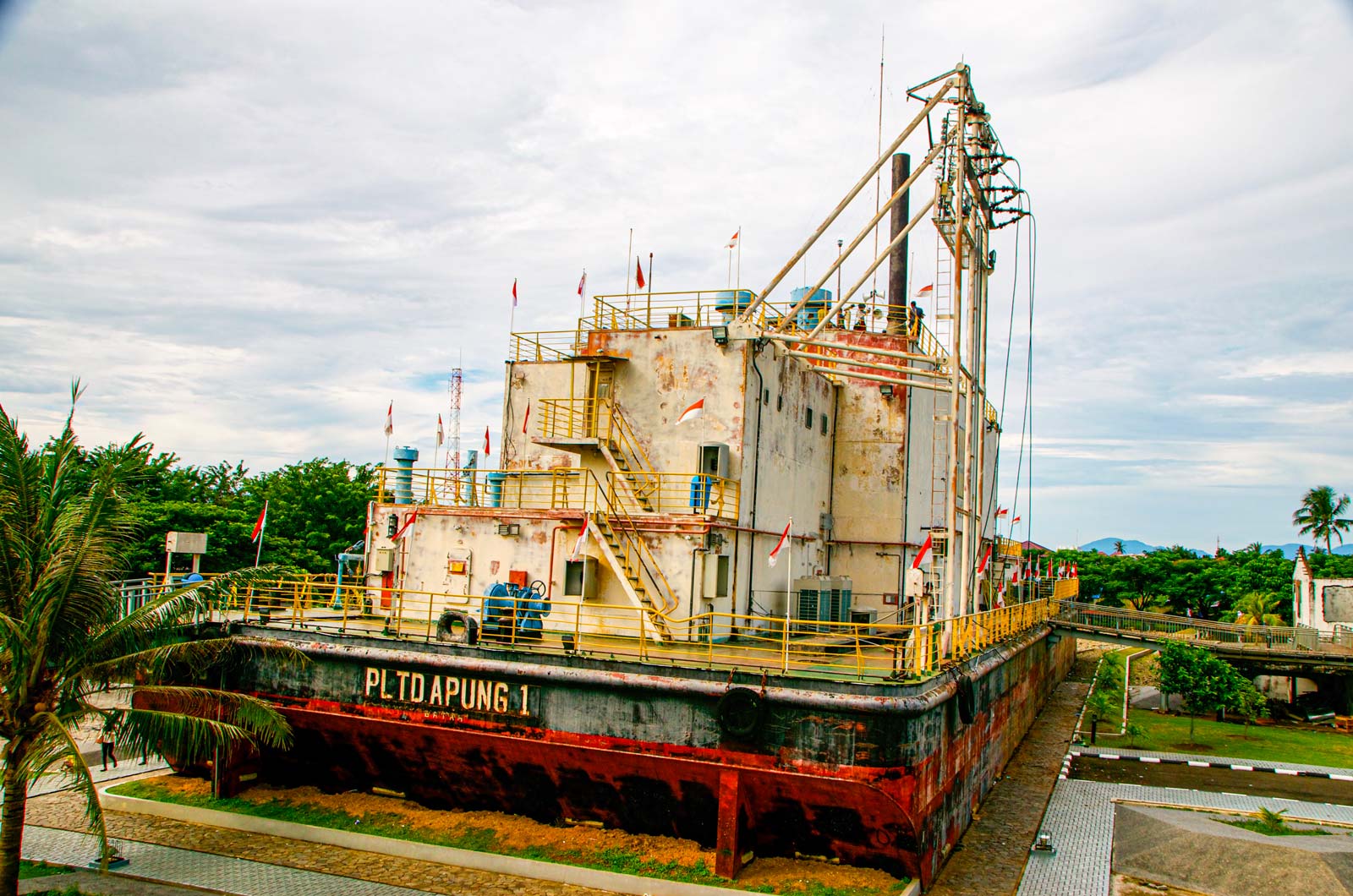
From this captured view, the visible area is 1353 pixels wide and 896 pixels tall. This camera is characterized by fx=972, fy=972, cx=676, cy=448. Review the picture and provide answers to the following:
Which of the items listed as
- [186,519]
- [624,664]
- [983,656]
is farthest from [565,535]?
[186,519]

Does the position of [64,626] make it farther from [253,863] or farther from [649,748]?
[649,748]

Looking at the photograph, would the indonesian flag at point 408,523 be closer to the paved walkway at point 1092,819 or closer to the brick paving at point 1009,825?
the brick paving at point 1009,825

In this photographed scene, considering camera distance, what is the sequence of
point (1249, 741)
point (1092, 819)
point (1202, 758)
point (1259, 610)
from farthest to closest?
1. point (1259, 610)
2. point (1249, 741)
3. point (1202, 758)
4. point (1092, 819)

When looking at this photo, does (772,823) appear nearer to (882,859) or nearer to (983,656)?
(882,859)

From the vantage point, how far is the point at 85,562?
13.8 meters

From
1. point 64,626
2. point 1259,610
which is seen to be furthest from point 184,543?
point 1259,610

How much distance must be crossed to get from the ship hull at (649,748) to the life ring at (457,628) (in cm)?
43

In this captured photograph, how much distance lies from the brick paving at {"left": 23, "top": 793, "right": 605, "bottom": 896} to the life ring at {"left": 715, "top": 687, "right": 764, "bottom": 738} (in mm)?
3162

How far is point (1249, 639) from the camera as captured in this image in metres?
A: 40.1

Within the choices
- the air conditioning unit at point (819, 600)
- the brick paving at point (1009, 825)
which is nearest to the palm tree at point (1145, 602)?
the brick paving at point (1009, 825)

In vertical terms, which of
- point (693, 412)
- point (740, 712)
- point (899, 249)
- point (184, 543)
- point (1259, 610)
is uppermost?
point (899, 249)

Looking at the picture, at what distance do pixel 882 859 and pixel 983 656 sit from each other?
21.2 ft

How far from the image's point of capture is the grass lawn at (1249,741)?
1048 inches

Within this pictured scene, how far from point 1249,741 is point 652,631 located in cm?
2072
